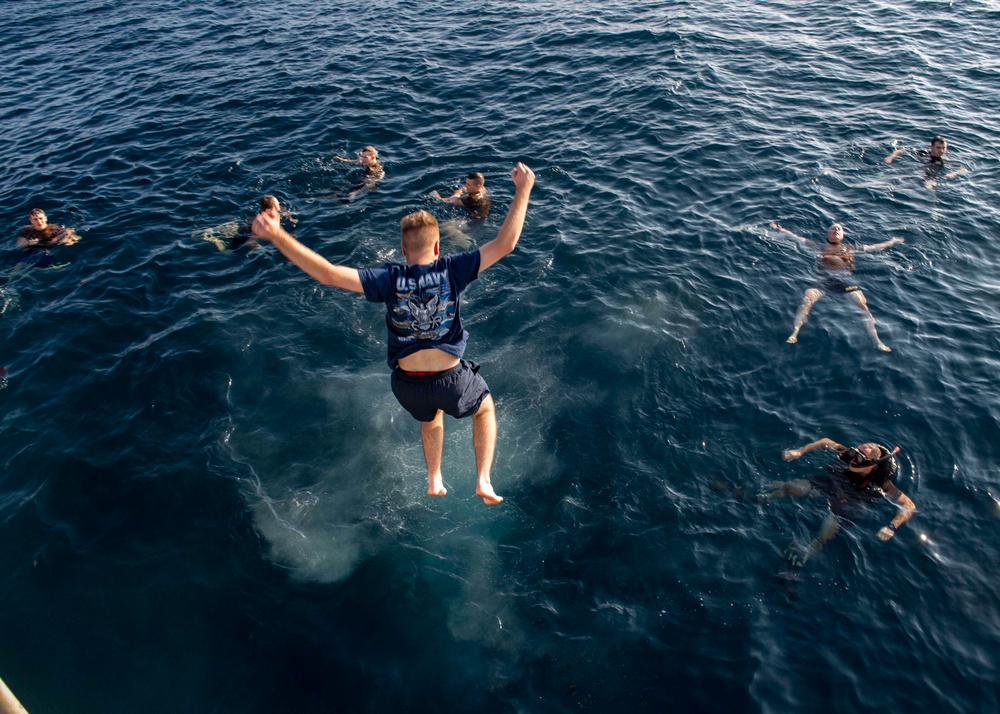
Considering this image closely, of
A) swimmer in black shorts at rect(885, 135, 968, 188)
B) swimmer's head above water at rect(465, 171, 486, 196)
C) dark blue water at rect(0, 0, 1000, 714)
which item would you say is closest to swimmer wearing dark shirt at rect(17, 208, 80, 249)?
dark blue water at rect(0, 0, 1000, 714)

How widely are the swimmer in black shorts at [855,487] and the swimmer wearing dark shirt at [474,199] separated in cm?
1012

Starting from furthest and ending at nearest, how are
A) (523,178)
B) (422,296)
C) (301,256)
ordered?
(422,296)
(523,178)
(301,256)

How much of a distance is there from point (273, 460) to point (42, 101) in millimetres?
22281

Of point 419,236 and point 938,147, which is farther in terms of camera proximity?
point 938,147

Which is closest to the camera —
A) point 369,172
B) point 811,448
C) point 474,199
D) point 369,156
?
point 811,448

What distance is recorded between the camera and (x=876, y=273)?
579 inches

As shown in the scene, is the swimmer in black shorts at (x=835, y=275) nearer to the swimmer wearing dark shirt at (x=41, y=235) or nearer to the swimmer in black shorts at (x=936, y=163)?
the swimmer in black shorts at (x=936, y=163)

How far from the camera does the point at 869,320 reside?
13461 mm

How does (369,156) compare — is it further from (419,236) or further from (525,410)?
(419,236)

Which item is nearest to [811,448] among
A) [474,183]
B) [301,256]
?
[301,256]

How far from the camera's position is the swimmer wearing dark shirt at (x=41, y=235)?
1598 centimetres

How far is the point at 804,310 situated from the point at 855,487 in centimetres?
479

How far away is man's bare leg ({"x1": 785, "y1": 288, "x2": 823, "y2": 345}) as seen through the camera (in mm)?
13023

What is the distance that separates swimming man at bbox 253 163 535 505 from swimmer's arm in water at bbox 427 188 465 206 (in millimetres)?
10806
